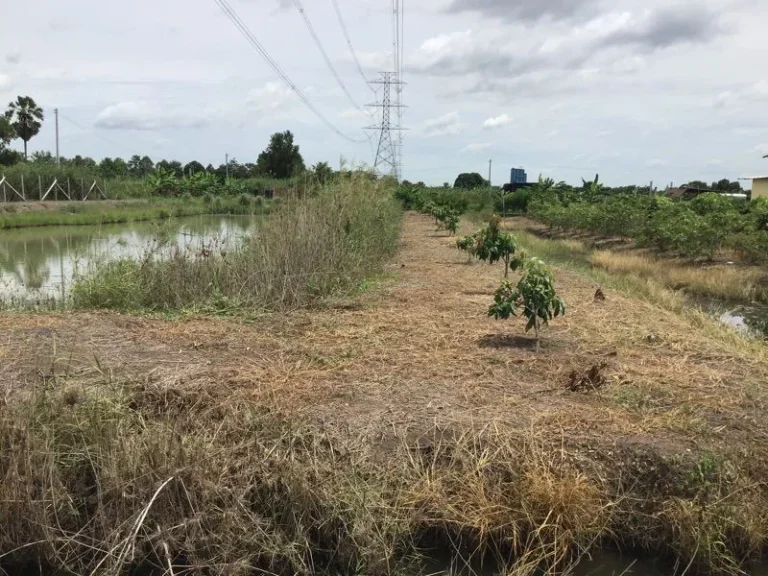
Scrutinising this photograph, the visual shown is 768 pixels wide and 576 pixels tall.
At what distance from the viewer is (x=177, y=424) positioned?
4004mm

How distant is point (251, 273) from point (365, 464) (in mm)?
5426

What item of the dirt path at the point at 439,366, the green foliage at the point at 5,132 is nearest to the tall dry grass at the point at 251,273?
the dirt path at the point at 439,366

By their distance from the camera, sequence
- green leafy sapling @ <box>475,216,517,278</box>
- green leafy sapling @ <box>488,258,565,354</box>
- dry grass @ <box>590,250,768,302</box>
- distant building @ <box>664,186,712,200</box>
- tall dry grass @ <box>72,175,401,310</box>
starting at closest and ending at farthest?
green leafy sapling @ <box>488,258,565,354</box> → tall dry grass @ <box>72,175,401,310</box> → green leafy sapling @ <box>475,216,517,278</box> → dry grass @ <box>590,250,768,302</box> → distant building @ <box>664,186,712,200</box>

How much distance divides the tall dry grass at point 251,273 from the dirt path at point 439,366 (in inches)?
30.6

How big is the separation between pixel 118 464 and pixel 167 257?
242 inches

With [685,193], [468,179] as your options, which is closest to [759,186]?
[685,193]

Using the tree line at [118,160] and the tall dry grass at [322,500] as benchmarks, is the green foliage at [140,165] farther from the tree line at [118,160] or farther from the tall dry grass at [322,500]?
the tall dry grass at [322,500]

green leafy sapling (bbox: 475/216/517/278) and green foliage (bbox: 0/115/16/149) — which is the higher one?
green foliage (bbox: 0/115/16/149)

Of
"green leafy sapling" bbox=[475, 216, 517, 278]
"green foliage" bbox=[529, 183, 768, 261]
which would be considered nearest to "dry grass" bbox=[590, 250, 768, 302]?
"green foliage" bbox=[529, 183, 768, 261]

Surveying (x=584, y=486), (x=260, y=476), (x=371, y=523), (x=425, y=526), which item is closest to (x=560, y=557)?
(x=584, y=486)

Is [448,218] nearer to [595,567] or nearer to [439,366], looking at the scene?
[439,366]

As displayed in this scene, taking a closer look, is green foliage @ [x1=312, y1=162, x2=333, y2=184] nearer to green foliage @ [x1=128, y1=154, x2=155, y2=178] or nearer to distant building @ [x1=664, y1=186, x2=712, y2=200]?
distant building @ [x1=664, y1=186, x2=712, y2=200]

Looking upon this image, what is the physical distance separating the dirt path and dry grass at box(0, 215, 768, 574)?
0.03m

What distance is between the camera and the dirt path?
4.62 metres
